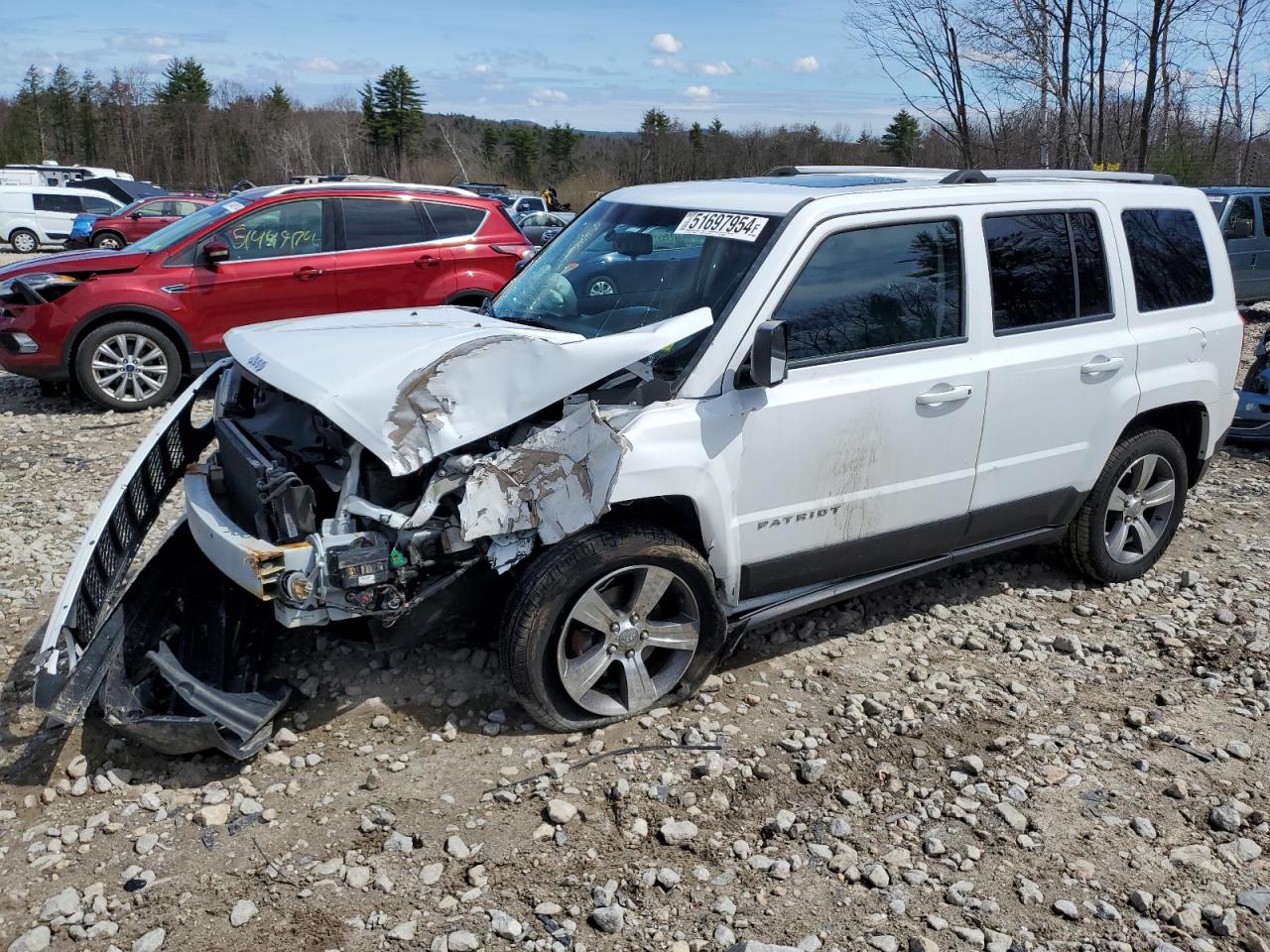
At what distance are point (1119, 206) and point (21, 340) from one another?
8109 mm

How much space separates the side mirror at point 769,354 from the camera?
140 inches

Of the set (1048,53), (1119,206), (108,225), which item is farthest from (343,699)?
(108,225)

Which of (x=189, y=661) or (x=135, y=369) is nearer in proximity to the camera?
(x=189, y=661)

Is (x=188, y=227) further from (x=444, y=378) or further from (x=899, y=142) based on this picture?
(x=899, y=142)

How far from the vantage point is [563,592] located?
354 cm

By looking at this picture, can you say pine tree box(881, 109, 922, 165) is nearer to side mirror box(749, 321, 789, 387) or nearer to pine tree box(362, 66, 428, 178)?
side mirror box(749, 321, 789, 387)

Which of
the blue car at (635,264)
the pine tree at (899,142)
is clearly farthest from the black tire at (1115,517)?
the pine tree at (899,142)

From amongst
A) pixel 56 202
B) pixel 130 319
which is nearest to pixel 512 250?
pixel 130 319

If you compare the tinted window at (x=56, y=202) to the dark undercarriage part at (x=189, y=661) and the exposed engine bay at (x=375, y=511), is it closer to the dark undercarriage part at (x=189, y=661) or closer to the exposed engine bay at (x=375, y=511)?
the dark undercarriage part at (x=189, y=661)

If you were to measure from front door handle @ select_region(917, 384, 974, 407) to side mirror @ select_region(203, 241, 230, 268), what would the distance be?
6.64 meters

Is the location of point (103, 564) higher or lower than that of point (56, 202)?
lower

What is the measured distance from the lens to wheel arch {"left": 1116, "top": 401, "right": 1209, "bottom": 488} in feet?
16.8

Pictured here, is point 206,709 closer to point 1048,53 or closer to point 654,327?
point 654,327

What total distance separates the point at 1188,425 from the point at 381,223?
6.78 meters
